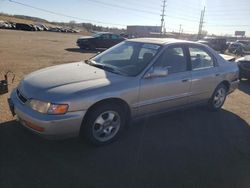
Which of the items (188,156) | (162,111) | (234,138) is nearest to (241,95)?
(234,138)

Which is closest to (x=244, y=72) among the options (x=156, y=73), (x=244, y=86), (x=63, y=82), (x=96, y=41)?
(x=244, y=86)

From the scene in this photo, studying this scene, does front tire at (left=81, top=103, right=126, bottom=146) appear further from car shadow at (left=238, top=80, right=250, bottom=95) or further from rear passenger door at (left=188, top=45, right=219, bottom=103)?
car shadow at (left=238, top=80, right=250, bottom=95)

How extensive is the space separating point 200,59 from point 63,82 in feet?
9.42

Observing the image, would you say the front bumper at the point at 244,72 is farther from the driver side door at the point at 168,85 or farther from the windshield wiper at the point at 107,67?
the windshield wiper at the point at 107,67

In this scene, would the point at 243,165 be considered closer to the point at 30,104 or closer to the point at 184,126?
the point at 184,126

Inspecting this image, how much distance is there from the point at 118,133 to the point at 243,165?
1.86 meters

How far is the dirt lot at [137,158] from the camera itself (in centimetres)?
312

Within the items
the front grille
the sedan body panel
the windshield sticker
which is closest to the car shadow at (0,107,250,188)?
the sedan body panel

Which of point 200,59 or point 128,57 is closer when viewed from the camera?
point 128,57

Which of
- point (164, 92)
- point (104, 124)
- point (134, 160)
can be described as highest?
point (164, 92)

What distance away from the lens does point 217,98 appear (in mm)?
5863

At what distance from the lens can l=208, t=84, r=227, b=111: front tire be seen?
18.7 ft

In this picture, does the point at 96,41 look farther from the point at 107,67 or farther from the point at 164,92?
the point at 164,92

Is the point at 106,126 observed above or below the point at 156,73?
below
